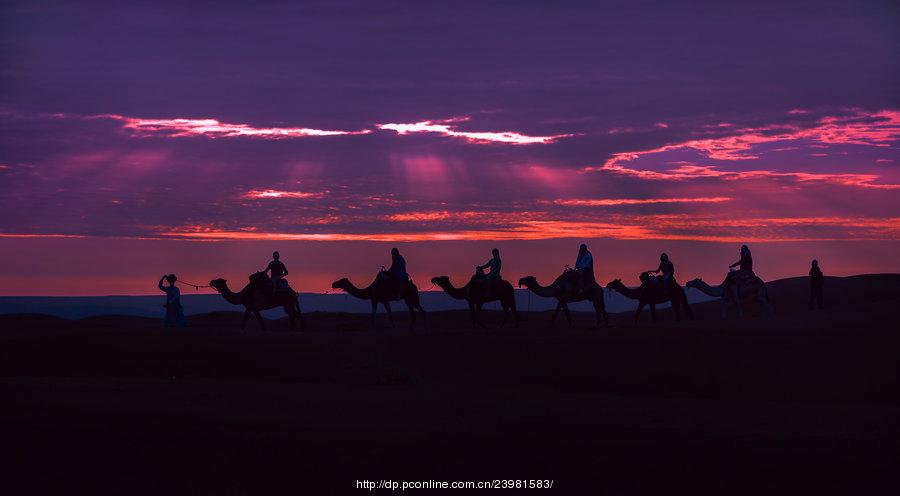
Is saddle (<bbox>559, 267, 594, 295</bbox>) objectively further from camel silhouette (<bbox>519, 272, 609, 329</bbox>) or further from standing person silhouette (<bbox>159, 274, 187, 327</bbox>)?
standing person silhouette (<bbox>159, 274, 187, 327</bbox>)

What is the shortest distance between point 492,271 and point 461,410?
1762 cm

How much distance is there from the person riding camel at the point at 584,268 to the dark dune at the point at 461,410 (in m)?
4.91

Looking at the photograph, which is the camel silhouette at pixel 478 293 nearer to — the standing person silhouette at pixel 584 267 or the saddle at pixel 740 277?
the standing person silhouette at pixel 584 267

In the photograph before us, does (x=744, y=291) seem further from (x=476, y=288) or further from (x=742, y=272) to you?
(x=476, y=288)

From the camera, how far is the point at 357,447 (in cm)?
1424

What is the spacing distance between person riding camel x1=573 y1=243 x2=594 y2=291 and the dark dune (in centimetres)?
491

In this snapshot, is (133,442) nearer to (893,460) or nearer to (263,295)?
(893,460)

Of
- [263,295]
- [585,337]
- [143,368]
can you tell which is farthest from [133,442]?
[263,295]

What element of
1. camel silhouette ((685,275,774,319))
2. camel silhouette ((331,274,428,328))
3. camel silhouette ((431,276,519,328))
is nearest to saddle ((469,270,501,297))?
camel silhouette ((431,276,519,328))

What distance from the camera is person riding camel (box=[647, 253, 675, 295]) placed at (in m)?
37.3

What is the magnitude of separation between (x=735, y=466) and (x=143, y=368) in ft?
50.6

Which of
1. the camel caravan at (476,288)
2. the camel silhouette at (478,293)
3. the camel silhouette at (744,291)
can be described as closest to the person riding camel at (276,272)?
the camel caravan at (476,288)

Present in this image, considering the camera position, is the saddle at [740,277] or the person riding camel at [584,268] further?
the saddle at [740,277]

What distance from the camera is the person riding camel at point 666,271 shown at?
122 feet
